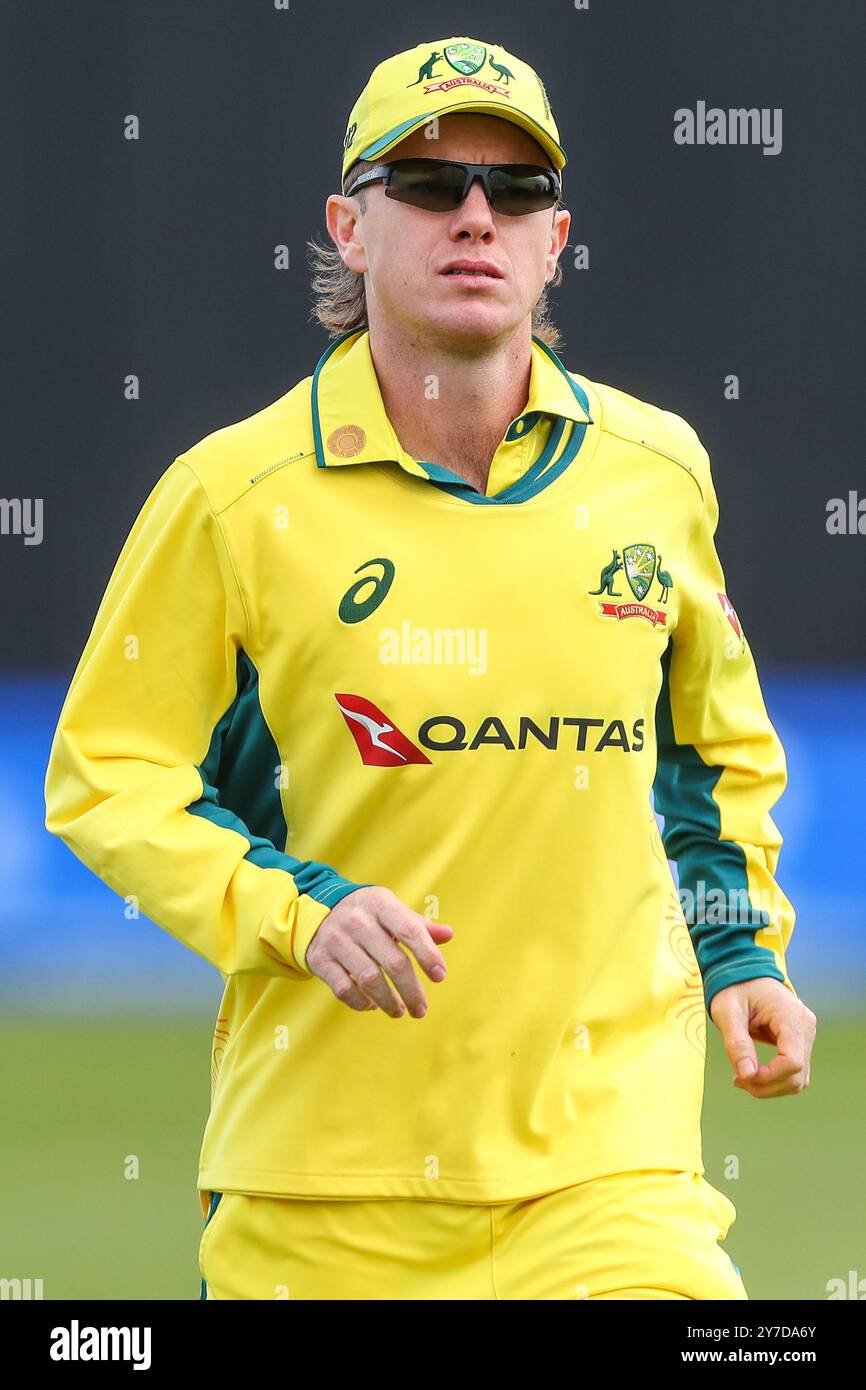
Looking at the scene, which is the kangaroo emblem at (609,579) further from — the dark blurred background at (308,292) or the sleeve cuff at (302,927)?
the dark blurred background at (308,292)

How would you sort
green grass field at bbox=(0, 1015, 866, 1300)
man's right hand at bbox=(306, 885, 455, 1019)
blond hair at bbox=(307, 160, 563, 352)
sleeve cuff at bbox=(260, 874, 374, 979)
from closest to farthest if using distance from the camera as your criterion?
1. man's right hand at bbox=(306, 885, 455, 1019)
2. sleeve cuff at bbox=(260, 874, 374, 979)
3. blond hair at bbox=(307, 160, 563, 352)
4. green grass field at bbox=(0, 1015, 866, 1300)

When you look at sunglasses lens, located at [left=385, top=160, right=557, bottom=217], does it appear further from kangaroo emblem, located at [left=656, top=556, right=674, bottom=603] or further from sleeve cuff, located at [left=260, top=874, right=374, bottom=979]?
sleeve cuff, located at [left=260, top=874, right=374, bottom=979]

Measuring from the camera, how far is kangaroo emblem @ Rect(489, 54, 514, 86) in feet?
9.50

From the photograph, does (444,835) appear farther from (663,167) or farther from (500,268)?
(663,167)

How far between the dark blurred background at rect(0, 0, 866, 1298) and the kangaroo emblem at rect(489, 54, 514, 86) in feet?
15.3

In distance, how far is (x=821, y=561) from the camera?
317 inches

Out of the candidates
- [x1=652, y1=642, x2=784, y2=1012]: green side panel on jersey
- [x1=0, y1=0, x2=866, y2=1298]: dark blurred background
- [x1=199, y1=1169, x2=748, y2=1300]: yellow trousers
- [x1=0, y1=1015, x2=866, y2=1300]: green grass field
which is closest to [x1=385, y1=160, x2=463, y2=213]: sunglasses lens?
[x1=652, y1=642, x2=784, y2=1012]: green side panel on jersey

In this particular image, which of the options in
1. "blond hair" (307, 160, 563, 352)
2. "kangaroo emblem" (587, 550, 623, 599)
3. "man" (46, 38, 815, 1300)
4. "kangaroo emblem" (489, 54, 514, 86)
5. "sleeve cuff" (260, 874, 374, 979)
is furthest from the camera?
"blond hair" (307, 160, 563, 352)

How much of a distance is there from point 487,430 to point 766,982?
0.85 metres

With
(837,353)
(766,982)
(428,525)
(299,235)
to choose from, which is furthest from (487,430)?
(837,353)

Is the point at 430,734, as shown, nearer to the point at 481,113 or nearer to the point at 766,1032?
the point at 766,1032

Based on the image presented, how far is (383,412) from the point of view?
9.31 feet

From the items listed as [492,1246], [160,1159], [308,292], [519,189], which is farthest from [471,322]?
[308,292]

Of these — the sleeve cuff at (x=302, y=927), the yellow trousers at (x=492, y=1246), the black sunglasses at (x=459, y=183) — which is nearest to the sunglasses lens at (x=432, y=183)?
the black sunglasses at (x=459, y=183)
